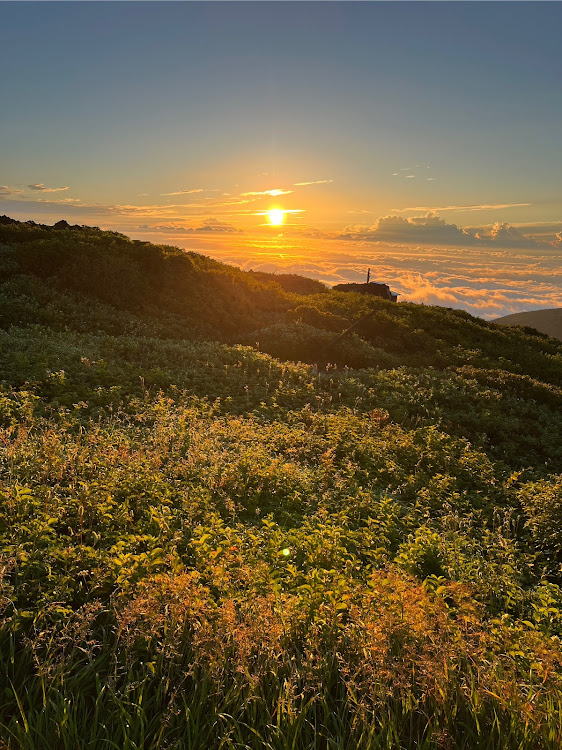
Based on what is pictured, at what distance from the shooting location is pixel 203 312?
2814cm

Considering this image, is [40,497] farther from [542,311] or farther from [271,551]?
[542,311]

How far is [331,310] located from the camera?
→ 114ft

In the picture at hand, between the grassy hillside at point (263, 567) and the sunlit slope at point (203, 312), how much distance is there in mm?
8300

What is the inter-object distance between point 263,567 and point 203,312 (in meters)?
23.8

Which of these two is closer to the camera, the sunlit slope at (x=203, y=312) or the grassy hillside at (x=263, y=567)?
the grassy hillside at (x=263, y=567)

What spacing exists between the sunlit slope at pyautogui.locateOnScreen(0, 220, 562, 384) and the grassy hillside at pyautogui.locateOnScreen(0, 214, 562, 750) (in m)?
8.30

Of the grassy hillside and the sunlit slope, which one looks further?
the sunlit slope

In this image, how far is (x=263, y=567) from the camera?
5496mm

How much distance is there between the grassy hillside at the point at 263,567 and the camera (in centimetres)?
398

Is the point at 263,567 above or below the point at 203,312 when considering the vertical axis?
below

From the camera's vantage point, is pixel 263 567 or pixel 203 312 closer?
pixel 263 567

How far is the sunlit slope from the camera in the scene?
24484 mm

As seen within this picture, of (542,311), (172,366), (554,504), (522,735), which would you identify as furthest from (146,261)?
(542,311)

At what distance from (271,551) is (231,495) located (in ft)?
7.25
